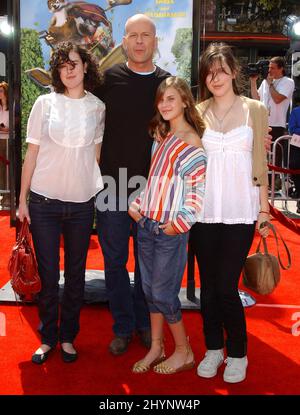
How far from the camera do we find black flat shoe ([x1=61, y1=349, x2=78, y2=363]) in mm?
3354

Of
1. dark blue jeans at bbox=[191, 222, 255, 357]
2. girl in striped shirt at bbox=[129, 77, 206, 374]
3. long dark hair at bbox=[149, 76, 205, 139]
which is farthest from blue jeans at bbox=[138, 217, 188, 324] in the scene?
long dark hair at bbox=[149, 76, 205, 139]

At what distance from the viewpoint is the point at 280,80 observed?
9.96 meters

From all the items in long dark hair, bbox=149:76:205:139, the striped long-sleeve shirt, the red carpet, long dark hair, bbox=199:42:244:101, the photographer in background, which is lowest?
the red carpet

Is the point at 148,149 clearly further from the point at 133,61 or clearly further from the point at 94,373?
the point at 94,373

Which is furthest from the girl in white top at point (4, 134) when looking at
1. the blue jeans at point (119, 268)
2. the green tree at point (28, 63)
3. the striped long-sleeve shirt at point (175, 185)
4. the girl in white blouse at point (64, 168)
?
the striped long-sleeve shirt at point (175, 185)

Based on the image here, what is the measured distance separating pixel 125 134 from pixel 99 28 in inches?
54.1

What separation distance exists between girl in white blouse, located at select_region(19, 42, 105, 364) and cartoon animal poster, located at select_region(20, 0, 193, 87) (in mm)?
1189

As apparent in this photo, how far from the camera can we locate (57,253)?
334 centimetres

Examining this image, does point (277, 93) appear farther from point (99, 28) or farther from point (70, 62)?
point (70, 62)

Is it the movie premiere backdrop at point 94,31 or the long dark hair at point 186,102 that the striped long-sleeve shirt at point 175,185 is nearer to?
the long dark hair at point 186,102

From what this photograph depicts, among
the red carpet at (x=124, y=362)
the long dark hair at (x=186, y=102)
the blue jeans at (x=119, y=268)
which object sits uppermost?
the long dark hair at (x=186, y=102)

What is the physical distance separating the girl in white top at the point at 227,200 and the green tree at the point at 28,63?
5.50 ft

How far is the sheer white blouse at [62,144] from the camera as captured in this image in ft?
10.3

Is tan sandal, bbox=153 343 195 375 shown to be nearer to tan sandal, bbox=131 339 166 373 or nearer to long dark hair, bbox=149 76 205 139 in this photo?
tan sandal, bbox=131 339 166 373
